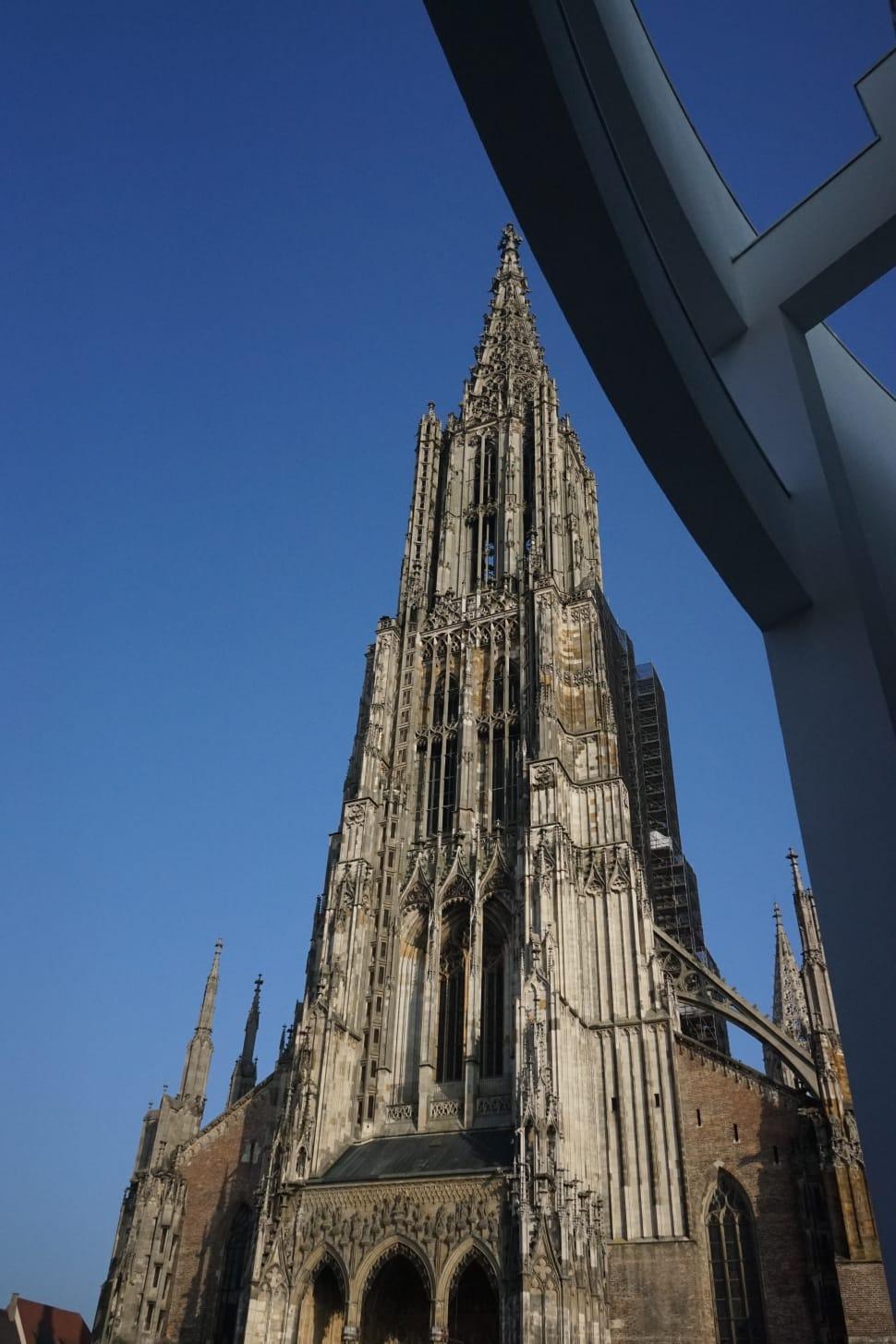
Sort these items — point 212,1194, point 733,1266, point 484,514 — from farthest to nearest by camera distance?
point 484,514 < point 212,1194 < point 733,1266

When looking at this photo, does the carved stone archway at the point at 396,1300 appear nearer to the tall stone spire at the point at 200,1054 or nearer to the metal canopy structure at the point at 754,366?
the tall stone spire at the point at 200,1054

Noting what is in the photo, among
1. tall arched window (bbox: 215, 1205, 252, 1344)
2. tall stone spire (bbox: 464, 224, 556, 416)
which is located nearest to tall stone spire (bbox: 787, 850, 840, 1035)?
tall arched window (bbox: 215, 1205, 252, 1344)

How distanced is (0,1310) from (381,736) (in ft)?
86.5

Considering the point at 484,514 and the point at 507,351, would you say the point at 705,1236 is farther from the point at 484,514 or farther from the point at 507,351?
the point at 507,351

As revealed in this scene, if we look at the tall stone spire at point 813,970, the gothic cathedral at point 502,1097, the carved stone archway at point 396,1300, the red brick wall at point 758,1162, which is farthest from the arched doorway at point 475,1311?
the tall stone spire at point 813,970

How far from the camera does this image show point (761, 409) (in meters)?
6.45

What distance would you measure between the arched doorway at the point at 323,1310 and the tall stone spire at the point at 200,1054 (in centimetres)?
787

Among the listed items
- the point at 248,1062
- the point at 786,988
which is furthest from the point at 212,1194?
the point at 786,988

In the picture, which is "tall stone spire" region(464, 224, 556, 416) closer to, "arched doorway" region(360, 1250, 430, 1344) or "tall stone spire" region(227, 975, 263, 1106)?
"tall stone spire" region(227, 975, 263, 1106)

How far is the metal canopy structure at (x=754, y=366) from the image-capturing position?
4.99m

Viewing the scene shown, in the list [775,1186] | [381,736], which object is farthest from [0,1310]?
[775,1186]

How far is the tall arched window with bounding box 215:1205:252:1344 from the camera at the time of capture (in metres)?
23.8

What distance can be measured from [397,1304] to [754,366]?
2161 cm

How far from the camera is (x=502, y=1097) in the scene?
75.0 feet
